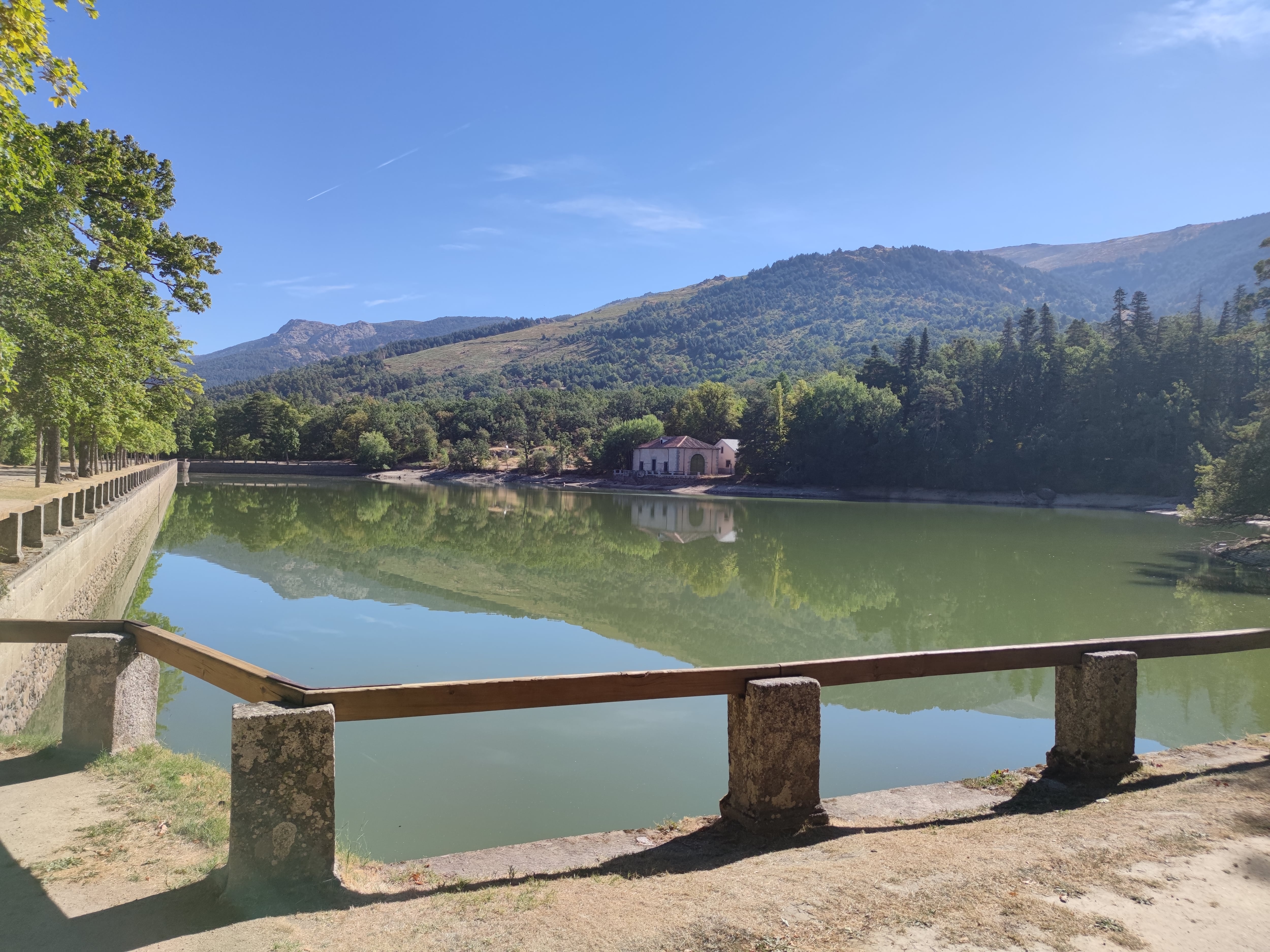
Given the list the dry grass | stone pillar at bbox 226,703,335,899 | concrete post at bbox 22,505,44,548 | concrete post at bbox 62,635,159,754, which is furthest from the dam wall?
the dry grass

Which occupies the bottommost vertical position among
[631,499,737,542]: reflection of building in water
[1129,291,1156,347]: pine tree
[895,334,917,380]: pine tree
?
[631,499,737,542]: reflection of building in water

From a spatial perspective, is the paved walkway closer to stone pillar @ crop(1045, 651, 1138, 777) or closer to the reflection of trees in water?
the reflection of trees in water

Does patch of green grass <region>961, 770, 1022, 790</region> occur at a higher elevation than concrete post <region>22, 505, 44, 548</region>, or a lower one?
lower

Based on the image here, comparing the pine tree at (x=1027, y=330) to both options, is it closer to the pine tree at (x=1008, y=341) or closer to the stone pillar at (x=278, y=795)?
the pine tree at (x=1008, y=341)

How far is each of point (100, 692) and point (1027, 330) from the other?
97890 millimetres

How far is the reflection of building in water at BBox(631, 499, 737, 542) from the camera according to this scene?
40.6 metres

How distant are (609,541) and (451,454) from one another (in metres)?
76.1

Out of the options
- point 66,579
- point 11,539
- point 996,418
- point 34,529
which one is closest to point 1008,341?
point 996,418

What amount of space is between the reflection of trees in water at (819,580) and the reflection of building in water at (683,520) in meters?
0.44

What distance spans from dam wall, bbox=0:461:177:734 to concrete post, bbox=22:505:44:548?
0.03 m

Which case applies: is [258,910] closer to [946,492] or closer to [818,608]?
[818,608]

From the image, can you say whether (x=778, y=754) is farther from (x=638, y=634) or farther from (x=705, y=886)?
(x=638, y=634)

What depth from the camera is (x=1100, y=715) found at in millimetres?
5277

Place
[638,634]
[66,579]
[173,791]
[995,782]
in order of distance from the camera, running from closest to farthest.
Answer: [173,791], [995,782], [66,579], [638,634]
